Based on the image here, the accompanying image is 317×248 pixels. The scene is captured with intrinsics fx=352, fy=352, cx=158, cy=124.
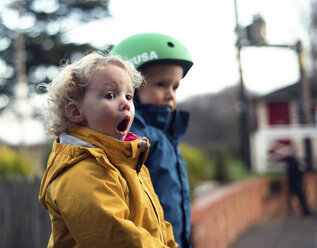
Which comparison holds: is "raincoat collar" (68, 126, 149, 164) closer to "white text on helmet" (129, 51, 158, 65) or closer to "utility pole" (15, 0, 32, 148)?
"white text on helmet" (129, 51, 158, 65)

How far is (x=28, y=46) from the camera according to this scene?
17.6 metres

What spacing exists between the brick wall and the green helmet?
2796 millimetres

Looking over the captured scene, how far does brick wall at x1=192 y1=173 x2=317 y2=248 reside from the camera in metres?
4.82

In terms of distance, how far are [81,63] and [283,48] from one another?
31.1ft

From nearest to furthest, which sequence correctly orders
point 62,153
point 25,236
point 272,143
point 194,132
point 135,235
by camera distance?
point 135,235 < point 62,153 < point 25,236 < point 272,143 < point 194,132

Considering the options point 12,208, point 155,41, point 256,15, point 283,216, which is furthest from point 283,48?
point 155,41

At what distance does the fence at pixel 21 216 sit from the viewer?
441 centimetres

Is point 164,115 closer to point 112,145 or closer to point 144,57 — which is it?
point 144,57

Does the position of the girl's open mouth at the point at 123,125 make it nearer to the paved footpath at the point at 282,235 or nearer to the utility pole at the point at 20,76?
the paved footpath at the point at 282,235

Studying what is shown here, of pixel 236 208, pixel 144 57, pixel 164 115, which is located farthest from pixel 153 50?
pixel 236 208

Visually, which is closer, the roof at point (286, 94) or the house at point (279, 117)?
the house at point (279, 117)

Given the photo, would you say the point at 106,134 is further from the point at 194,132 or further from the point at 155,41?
the point at 194,132

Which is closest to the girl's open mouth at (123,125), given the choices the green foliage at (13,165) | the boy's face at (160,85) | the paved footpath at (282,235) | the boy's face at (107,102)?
the boy's face at (107,102)

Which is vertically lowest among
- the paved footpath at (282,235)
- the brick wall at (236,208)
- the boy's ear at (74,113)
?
the paved footpath at (282,235)
